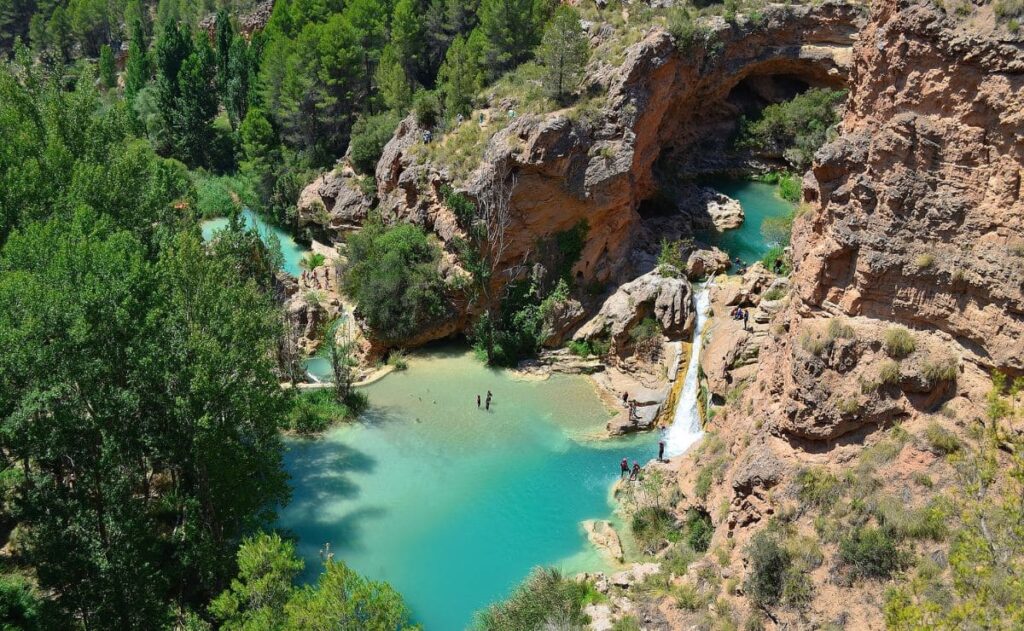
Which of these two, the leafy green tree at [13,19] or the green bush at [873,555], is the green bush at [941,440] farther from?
the leafy green tree at [13,19]

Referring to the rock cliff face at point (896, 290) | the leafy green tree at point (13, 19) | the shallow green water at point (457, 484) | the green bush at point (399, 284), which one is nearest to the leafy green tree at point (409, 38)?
the green bush at point (399, 284)

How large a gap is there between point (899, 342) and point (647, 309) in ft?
56.9

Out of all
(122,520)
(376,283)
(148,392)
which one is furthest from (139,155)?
(122,520)

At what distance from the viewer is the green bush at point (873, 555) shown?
17.4m

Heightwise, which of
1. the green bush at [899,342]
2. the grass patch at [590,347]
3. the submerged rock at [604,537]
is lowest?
the submerged rock at [604,537]

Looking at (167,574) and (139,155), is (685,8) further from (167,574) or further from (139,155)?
(167,574)

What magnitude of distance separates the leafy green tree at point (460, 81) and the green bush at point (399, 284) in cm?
750

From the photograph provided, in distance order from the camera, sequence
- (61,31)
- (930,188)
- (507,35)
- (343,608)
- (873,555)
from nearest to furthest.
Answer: (343,608) < (873,555) < (930,188) < (507,35) < (61,31)

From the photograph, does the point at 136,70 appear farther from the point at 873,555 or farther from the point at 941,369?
the point at 873,555

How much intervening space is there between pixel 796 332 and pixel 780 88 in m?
40.9

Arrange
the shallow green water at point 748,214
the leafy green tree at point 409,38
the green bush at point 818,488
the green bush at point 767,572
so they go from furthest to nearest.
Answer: the leafy green tree at point 409,38 → the shallow green water at point 748,214 → the green bush at point 818,488 → the green bush at point 767,572

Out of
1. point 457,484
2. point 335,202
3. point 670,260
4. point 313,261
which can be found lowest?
point 457,484

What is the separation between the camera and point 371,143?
45.5 meters

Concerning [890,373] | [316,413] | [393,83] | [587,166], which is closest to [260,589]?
[316,413]
